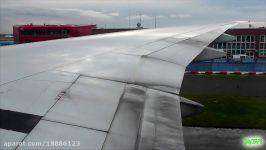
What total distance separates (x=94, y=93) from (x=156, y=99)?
0.49 m

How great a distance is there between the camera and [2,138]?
1.62m

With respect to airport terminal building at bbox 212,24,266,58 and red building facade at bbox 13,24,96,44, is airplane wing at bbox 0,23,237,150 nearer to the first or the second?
red building facade at bbox 13,24,96,44

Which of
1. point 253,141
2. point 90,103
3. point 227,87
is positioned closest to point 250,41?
point 227,87

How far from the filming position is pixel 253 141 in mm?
8531

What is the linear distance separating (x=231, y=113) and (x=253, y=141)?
2781 millimetres

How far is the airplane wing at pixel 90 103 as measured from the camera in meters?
1.71

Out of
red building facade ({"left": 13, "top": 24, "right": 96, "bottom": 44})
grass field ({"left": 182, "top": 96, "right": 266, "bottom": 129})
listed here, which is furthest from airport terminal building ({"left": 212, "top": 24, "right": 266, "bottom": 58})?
grass field ({"left": 182, "top": 96, "right": 266, "bottom": 129})

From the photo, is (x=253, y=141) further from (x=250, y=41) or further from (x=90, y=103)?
(x=250, y=41)

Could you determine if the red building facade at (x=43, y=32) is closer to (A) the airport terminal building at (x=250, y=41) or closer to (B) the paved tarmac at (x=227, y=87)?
(B) the paved tarmac at (x=227, y=87)

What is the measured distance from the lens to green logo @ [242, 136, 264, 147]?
26.9ft

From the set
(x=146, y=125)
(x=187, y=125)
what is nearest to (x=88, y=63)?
(x=146, y=125)

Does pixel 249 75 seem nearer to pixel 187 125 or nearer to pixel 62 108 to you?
pixel 187 125

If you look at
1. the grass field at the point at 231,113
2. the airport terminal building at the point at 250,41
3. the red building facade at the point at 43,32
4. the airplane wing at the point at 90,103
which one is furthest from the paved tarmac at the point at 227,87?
the airport terminal building at the point at 250,41

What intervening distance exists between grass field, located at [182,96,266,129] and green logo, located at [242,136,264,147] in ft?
3.18
